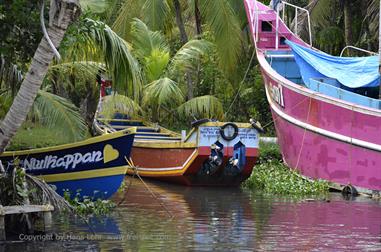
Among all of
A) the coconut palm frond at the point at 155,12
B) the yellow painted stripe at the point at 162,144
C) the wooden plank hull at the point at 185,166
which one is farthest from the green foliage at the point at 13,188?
the coconut palm frond at the point at 155,12

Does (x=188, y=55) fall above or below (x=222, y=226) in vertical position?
above

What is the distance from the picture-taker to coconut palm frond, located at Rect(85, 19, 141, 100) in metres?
15.4

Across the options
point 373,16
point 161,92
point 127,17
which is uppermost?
point 373,16

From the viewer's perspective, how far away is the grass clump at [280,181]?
19.6 m

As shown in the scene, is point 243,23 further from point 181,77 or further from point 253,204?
point 253,204

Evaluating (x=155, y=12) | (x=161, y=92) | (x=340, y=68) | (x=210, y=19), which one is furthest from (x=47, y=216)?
(x=155, y=12)

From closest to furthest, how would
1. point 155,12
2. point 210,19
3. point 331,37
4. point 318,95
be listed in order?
point 318,95 → point 210,19 → point 155,12 → point 331,37

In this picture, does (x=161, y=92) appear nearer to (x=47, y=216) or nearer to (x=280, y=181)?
(x=280, y=181)

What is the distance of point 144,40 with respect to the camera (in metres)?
25.0

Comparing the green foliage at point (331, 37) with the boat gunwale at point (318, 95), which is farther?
the green foliage at point (331, 37)

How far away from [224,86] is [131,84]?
13605 mm

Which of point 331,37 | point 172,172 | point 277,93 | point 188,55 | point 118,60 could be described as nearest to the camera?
point 118,60

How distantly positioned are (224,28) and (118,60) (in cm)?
1038

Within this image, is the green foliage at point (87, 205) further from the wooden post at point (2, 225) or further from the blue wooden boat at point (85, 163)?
the wooden post at point (2, 225)
